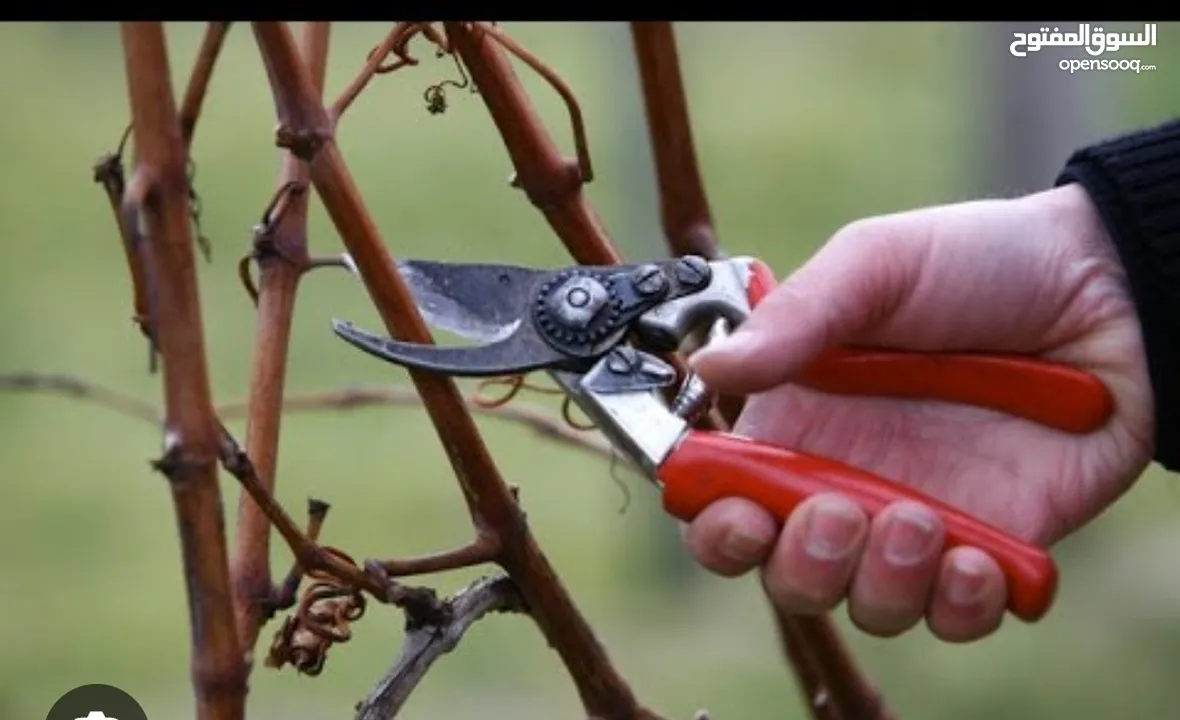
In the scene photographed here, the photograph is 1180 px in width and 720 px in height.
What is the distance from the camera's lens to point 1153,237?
3.59 feet

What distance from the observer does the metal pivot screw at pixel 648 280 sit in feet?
3.31

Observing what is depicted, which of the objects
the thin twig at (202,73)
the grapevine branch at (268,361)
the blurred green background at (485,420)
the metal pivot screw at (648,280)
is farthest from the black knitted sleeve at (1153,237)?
the blurred green background at (485,420)

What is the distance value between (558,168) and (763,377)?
139 millimetres

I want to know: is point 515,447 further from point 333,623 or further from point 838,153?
point 333,623

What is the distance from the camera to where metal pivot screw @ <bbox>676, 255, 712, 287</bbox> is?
1021 mm

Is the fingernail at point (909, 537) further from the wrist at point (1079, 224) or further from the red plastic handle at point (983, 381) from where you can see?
the wrist at point (1079, 224)

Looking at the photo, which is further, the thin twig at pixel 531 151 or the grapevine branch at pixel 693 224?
the grapevine branch at pixel 693 224

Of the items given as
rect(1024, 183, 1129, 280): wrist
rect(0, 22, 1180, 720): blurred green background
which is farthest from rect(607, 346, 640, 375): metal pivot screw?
rect(0, 22, 1180, 720): blurred green background

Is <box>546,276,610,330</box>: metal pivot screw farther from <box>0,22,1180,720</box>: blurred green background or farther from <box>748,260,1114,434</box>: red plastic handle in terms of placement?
<box>0,22,1180,720</box>: blurred green background

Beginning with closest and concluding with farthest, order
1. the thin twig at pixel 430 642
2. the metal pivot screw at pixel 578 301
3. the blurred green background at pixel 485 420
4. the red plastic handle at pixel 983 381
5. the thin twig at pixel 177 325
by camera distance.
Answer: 1. the thin twig at pixel 177 325
2. the thin twig at pixel 430 642
3. the metal pivot screw at pixel 578 301
4. the red plastic handle at pixel 983 381
5. the blurred green background at pixel 485 420

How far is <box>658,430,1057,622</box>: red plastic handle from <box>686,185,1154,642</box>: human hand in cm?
1

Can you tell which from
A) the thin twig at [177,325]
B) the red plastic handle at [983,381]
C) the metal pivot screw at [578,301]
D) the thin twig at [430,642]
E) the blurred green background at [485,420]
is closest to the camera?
the thin twig at [177,325]

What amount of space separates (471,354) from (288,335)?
79 mm

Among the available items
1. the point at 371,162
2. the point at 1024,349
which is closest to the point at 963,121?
the point at 371,162
